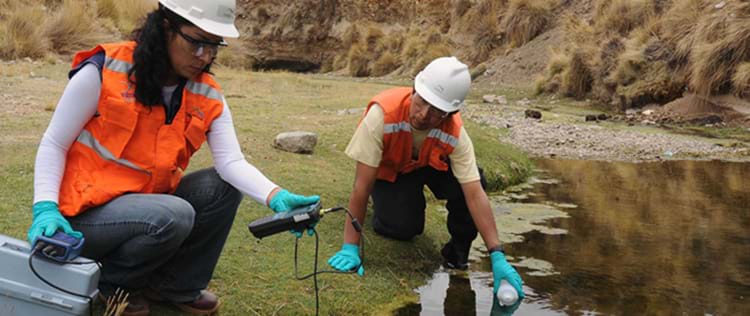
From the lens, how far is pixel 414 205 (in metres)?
4.52

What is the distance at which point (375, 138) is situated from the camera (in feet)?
13.2

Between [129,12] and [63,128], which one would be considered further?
[129,12]

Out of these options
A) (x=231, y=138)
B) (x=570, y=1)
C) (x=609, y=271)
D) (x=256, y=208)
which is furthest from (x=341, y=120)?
(x=570, y=1)

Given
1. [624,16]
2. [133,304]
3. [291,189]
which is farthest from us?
[624,16]

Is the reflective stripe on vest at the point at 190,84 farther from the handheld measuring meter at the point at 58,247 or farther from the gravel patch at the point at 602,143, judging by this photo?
the gravel patch at the point at 602,143

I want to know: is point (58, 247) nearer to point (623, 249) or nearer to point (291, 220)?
point (291, 220)

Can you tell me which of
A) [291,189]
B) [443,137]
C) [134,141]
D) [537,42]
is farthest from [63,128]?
[537,42]

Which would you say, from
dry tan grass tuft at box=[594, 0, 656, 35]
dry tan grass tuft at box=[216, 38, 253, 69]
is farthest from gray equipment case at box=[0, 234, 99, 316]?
dry tan grass tuft at box=[216, 38, 253, 69]

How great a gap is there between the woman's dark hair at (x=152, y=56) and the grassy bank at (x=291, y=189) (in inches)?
33.8

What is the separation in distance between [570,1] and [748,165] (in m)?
10.2

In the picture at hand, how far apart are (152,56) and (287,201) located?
2.13 ft

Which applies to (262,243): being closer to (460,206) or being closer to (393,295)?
(393,295)

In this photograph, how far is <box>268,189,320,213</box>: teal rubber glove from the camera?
2.95 m

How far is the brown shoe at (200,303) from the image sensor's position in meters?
3.16
